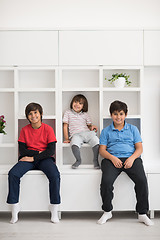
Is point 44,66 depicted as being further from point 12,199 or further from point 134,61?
point 12,199

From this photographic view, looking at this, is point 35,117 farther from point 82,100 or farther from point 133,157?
point 133,157

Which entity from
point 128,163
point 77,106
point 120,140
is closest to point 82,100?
point 77,106

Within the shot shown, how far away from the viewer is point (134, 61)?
9.98ft

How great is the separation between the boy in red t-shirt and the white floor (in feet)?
0.39

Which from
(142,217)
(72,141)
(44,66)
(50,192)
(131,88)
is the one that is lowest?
(142,217)

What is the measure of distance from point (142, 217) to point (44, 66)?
164 centimetres

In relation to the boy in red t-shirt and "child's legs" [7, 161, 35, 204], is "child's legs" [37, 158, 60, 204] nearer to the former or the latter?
the boy in red t-shirt

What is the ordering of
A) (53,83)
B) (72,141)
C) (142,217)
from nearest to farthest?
1. (142,217)
2. (72,141)
3. (53,83)

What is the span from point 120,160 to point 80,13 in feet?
5.24

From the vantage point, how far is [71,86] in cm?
327

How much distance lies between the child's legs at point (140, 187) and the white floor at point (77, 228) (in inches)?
5.4

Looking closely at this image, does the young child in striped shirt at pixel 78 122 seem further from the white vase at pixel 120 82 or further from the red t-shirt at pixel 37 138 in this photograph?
the white vase at pixel 120 82

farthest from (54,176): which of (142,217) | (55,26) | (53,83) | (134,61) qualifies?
(55,26)

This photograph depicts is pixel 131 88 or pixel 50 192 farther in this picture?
pixel 131 88
